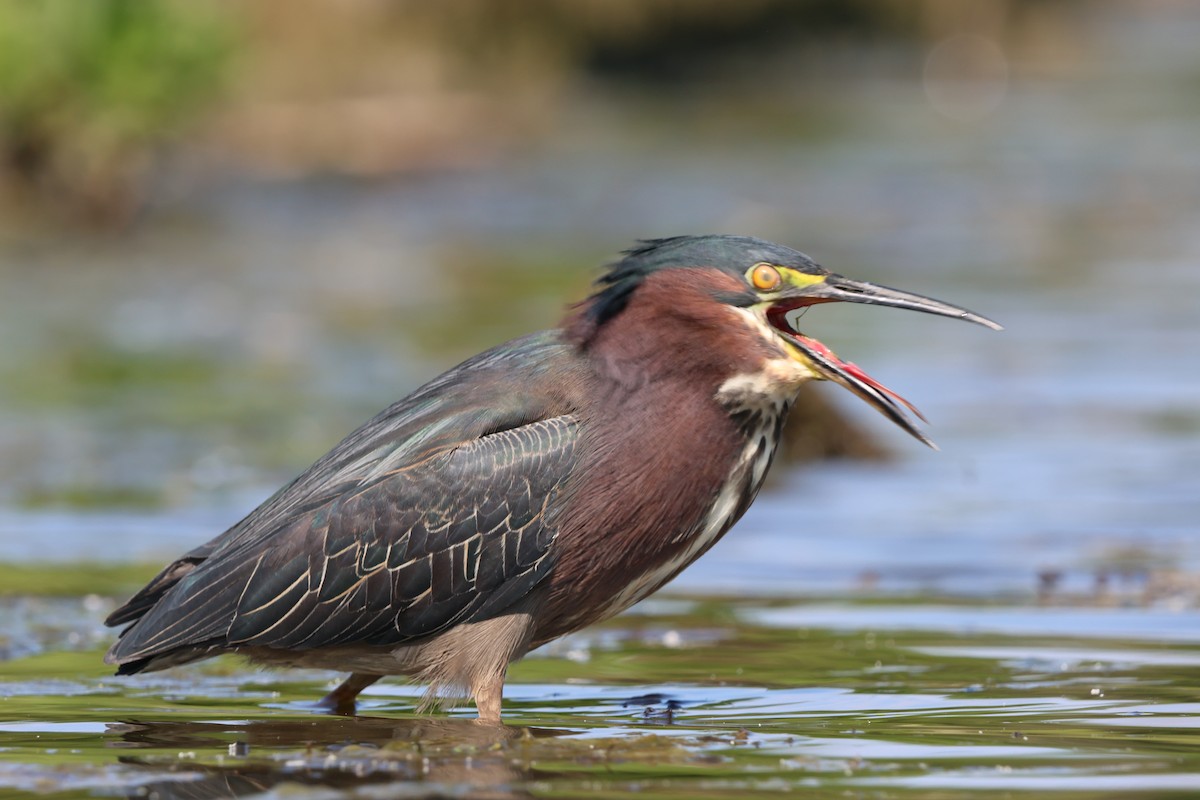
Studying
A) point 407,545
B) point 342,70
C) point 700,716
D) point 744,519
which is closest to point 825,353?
point 700,716

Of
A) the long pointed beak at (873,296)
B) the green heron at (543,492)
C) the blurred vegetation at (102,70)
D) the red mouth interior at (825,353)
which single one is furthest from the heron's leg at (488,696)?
the blurred vegetation at (102,70)

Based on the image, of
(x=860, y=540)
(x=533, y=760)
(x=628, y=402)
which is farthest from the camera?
(x=860, y=540)

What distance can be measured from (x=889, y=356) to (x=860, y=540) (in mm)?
4821

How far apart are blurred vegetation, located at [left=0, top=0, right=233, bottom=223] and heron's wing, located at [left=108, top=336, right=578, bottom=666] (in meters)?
13.2

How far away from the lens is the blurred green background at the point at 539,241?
1005cm

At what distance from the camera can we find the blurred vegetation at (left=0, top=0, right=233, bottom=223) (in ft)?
61.0

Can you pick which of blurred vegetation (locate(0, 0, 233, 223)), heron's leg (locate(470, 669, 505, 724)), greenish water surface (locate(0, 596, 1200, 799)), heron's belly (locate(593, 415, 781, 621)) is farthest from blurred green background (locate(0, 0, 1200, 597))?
heron's leg (locate(470, 669, 505, 724))

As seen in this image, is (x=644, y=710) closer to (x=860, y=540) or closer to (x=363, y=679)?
(x=363, y=679)

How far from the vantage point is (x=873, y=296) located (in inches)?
229

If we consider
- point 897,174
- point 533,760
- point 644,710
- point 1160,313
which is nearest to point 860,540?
point 644,710

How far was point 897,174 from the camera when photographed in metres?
25.3

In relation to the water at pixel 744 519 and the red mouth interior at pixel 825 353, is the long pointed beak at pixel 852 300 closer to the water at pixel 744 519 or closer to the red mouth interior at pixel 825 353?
the red mouth interior at pixel 825 353

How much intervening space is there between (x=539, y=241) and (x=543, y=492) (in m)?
15.0

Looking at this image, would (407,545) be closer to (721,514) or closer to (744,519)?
(721,514)
